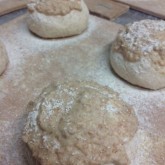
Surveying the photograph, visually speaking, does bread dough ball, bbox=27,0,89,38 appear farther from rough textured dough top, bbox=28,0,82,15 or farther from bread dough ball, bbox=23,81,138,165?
bread dough ball, bbox=23,81,138,165

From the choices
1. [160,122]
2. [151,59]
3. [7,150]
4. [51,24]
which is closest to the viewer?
[7,150]

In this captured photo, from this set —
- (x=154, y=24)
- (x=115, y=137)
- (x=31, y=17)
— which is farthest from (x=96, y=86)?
(x=31, y=17)

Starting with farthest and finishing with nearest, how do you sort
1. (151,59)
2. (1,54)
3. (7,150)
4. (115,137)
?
(1,54), (151,59), (7,150), (115,137)

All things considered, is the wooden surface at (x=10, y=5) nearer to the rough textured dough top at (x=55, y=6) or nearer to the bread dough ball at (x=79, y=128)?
the rough textured dough top at (x=55, y=6)

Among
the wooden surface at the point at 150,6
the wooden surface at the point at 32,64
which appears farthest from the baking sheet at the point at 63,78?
the wooden surface at the point at 150,6

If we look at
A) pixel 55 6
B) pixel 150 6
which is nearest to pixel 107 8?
pixel 150 6

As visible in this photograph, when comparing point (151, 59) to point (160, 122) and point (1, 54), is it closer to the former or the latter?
point (160, 122)

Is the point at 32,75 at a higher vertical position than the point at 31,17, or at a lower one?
lower
